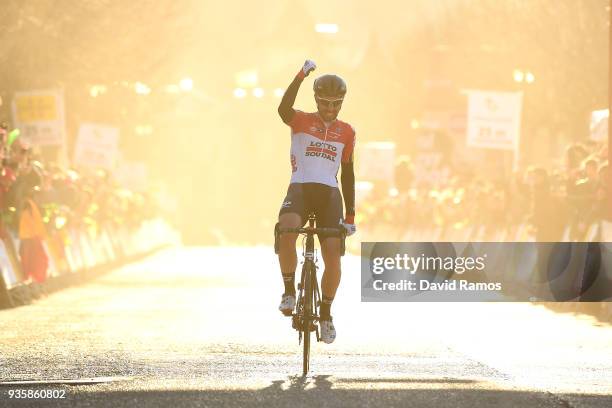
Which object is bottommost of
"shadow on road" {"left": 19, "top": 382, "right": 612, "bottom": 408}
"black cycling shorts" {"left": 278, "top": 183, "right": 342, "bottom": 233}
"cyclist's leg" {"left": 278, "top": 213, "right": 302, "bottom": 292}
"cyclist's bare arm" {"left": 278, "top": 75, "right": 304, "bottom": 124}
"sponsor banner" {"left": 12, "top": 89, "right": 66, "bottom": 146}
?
"shadow on road" {"left": 19, "top": 382, "right": 612, "bottom": 408}

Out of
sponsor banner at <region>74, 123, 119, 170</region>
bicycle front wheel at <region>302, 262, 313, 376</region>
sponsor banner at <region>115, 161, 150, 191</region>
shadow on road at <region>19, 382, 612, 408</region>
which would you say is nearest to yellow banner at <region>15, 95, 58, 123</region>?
sponsor banner at <region>74, 123, 119, 170</region>

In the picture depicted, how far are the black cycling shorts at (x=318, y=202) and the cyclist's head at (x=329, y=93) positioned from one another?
578 mm

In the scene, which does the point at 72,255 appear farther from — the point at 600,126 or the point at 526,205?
the point at 600,126

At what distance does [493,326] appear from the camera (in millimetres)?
17578

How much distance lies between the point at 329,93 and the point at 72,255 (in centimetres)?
1885

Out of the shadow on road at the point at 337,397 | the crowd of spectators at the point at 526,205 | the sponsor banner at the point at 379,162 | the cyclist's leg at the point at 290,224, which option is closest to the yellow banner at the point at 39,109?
the crowd of spectators at the point at 526,205

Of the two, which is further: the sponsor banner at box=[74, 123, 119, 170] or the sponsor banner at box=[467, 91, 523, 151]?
the sponsor banner at box=[74, 123, 119, 170]

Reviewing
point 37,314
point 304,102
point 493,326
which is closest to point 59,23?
point 37,314

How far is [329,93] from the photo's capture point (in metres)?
12.5

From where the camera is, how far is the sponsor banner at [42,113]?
36.4 metres

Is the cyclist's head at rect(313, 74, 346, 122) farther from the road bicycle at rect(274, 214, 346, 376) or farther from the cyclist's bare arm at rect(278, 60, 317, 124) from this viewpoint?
the road bicycle at rect(274, 214, 346, 376)

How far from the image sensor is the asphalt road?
33.9 ft

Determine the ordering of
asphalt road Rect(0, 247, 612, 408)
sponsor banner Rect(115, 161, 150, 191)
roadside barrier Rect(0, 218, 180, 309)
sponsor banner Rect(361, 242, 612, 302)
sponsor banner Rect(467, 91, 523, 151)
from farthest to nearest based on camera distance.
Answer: sponsor banner Rect(115, 161, 150, 191)
sponsor banner Rect(467, 91, 523, 151)
roadside barrier Rect(0, 218, 180, 309)
sponsor banner Rect(361, 242, 612, 302)
asphalt road Rect(0, 247, 612, 408)

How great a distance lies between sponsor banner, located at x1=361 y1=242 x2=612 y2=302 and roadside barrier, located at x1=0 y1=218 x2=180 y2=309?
4.94 metres
